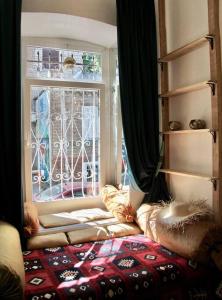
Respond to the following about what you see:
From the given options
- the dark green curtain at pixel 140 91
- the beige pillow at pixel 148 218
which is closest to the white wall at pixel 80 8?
the dark green curtain at pixel 140 91

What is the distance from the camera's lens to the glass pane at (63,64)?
111 inches

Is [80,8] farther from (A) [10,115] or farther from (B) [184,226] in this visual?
(B) [184,226]

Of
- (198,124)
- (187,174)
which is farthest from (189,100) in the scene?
(187,174)

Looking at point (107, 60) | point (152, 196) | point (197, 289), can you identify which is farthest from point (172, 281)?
point (107, 60)

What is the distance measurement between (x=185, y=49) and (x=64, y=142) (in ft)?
4.48

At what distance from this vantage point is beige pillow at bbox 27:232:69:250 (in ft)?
7.30

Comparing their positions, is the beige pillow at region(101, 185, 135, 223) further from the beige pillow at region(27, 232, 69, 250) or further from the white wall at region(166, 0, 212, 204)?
the beige pillow at region(27, 232, 69, 250)

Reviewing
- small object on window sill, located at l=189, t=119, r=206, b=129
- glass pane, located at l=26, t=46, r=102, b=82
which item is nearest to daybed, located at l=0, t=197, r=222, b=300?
small object on window sill, located at l=189, t=119, r=206, b=129

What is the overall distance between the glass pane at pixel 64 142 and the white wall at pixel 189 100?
0.81 metres

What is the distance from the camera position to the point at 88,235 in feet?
7.86

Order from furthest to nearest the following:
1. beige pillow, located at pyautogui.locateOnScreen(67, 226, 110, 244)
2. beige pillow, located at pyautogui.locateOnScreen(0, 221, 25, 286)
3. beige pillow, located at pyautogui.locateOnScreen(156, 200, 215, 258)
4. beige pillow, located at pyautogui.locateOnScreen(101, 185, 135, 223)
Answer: beige pillow, located at pyautogui.locateOnScreen(101, 185, 135, 223) → beige pillow, located at pyautogui.locateOnScreen(67, 226, 110, 244) → beige pillow, located at pyautogui.locateOnScreen(156, 200, 215, 258) → beige pillow, located at pyautogui.locateOnScreen(0, 221, 25, 286)

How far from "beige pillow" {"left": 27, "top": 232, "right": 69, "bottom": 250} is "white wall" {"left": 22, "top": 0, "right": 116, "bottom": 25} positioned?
180 centimetres

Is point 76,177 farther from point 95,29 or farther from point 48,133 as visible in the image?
point 95,29

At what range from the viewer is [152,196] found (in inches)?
105
